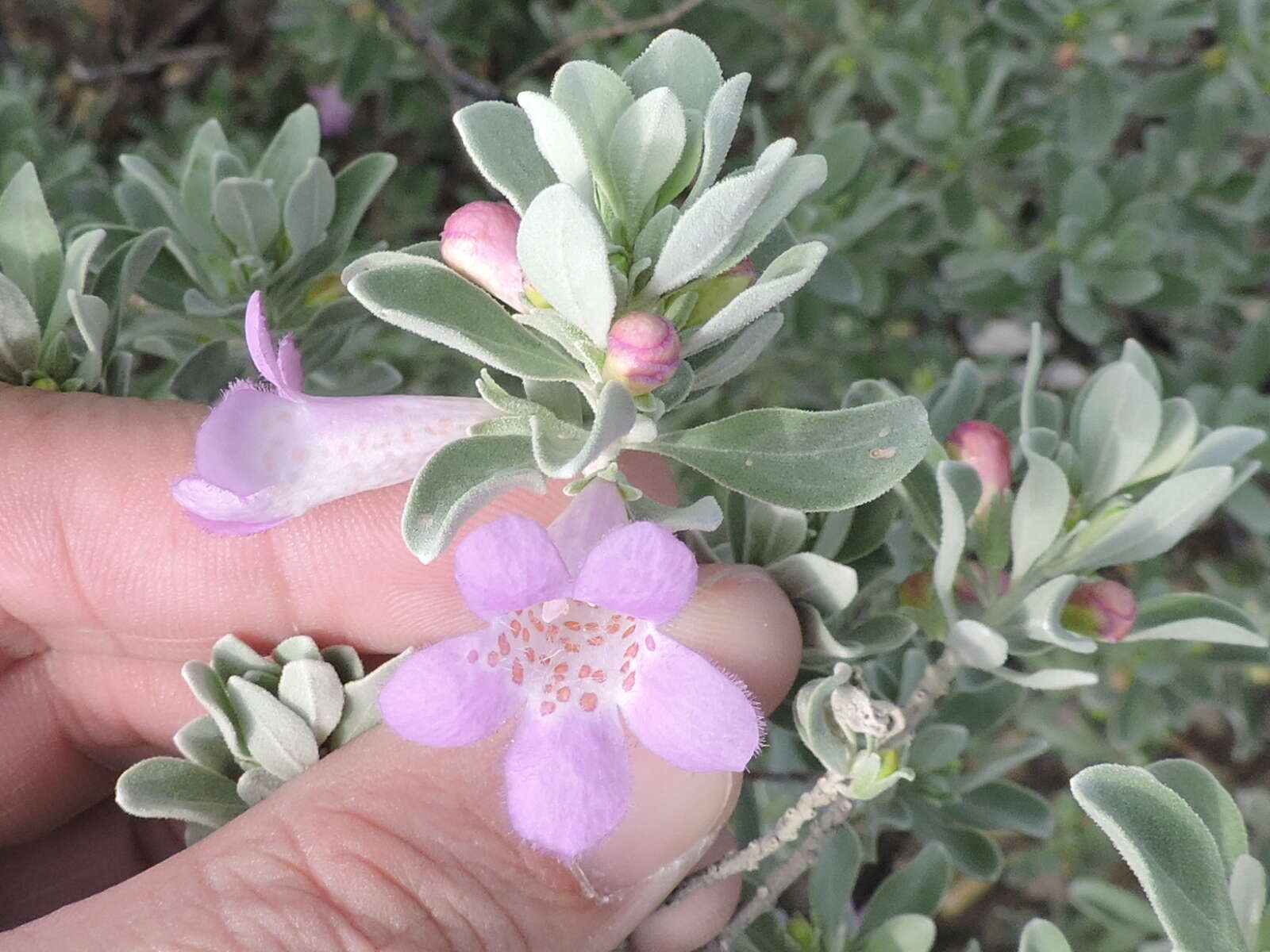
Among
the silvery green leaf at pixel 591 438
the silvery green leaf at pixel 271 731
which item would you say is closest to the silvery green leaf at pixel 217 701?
the silvery green leaf at pixel 271 731

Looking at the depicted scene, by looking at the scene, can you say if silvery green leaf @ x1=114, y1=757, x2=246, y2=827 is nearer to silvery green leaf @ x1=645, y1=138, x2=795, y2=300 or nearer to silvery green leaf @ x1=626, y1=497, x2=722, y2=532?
silvery green leaf @ x1=626, y1=497, x2=722, y2=532

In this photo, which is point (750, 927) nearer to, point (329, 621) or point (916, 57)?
point (329, 621)

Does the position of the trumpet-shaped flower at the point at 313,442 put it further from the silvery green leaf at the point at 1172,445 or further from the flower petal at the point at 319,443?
the silvery green leaf at the point at 1172,445

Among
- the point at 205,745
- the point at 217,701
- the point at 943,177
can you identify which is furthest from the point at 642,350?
the point at 943,177

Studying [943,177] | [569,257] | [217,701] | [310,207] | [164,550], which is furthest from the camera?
[943,177]

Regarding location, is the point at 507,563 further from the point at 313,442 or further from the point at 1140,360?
the point at 1140,360

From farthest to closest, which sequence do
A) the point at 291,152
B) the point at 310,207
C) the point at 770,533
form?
the point at 291,152 → the point at 310,207 → the point at 770,533

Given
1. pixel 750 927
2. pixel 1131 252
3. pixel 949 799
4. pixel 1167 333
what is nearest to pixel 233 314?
pixel 750 927

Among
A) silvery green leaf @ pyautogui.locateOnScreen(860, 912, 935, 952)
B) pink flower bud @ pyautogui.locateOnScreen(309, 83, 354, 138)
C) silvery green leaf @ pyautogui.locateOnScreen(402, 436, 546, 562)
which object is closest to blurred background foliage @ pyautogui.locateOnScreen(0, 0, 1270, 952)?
pink flower bud @ pyautogui.locateOnScreen(309, 83, 354, 138)
